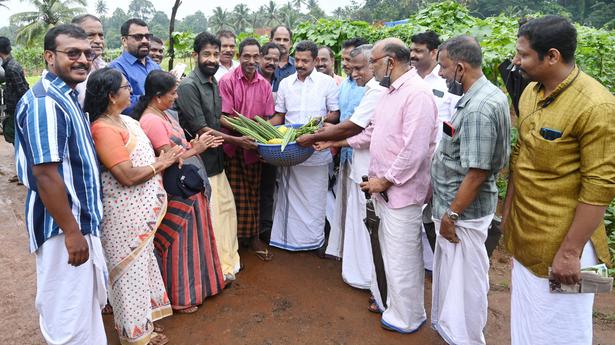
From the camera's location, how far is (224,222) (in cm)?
440

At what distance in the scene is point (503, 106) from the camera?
2.71 metres

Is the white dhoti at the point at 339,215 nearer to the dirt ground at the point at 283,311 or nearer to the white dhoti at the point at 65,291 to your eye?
the dirt ground at the point at 283,311

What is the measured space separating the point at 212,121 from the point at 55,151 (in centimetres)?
201

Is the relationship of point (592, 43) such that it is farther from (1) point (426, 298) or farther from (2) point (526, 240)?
(2) point (526, 240)

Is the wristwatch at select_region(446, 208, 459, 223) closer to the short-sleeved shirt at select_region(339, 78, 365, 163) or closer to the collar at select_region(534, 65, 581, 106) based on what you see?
the collar at select_region(534, 65, 581, 106)

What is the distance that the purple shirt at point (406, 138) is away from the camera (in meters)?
3.16

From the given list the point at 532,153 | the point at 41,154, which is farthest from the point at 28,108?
the point at 532,153

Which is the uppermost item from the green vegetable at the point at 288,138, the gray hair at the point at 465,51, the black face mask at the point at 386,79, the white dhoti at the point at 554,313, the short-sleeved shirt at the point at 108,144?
the gray hair at the point at 465,51

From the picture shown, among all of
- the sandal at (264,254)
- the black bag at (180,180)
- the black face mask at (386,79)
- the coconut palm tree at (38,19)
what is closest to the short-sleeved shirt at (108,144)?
the black bag at (180,180)

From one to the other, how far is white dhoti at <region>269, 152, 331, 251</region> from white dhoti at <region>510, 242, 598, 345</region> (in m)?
2.71

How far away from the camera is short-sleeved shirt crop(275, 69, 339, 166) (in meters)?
4.70

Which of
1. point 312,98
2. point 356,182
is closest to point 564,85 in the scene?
point 356,182

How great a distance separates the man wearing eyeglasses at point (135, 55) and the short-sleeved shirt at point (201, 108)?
13.5 inches

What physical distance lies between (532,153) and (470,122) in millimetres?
556
